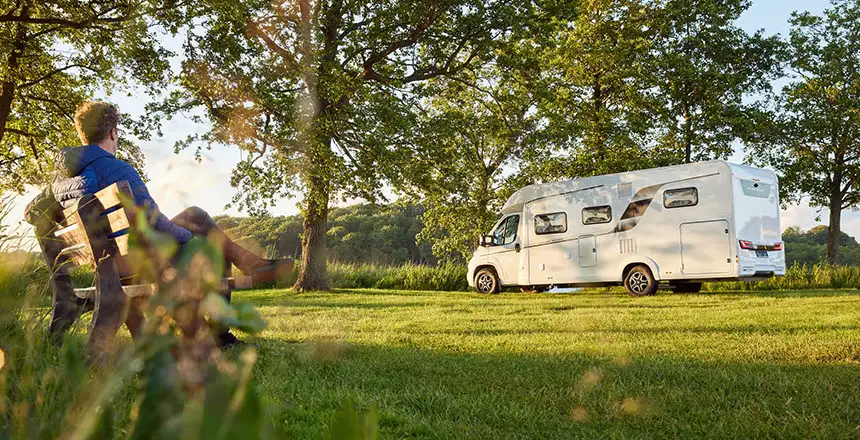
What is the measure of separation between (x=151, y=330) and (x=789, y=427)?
331cm

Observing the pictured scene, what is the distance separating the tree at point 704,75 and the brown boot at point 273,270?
20.1m

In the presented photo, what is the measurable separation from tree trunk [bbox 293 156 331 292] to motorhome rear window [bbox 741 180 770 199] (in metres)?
9.32

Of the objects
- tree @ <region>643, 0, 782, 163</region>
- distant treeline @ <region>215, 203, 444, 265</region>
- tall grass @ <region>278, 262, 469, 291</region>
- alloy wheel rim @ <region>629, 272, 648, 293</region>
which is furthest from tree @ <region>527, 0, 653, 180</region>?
distant treeline @ <region>215, 203, 444, 265</region>

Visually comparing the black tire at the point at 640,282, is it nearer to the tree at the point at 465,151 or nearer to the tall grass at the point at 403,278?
the tree at the point at 465,151

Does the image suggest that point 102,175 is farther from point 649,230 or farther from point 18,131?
point 18,131

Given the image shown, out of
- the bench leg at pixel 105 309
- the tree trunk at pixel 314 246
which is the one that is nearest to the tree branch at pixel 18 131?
A: the tree trunk at pixel 314 246

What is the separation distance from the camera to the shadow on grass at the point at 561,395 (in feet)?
9.92

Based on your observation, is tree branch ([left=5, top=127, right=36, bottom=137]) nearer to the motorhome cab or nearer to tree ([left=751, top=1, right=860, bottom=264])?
the motorhome cab

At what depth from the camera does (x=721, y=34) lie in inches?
925

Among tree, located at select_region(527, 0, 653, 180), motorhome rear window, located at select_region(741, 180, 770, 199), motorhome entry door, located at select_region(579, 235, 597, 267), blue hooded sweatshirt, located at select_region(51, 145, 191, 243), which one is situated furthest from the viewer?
tree, located at select_region(527, 0, 653, 180)

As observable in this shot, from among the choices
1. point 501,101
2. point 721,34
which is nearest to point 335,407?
point 501,101

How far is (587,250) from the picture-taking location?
Answer: 1462 cm

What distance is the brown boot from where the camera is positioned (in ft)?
14.0

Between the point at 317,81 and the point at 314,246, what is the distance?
462 centimetres
